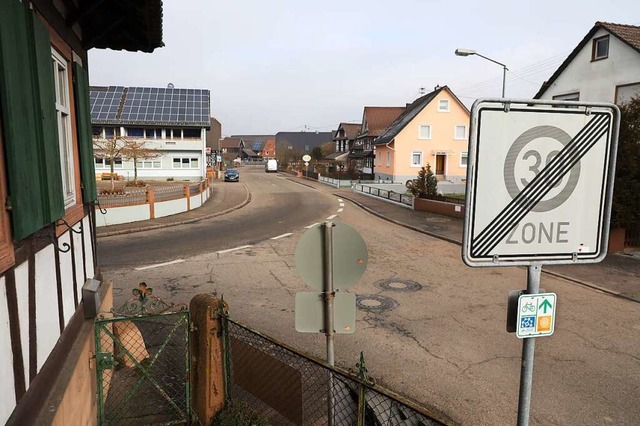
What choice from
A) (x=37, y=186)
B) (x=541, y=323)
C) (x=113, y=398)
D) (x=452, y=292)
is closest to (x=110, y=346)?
(x=113, y=398)

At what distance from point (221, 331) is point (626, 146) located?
1325 centimetres

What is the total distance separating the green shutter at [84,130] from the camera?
511 centimetres

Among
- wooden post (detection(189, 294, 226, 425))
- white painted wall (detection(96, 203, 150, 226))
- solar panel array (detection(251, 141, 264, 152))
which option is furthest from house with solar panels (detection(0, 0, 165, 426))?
solar panel array (detection(251, 141, 264, 152))

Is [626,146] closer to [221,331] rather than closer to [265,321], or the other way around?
[265,321]

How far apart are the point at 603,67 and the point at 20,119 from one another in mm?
25071

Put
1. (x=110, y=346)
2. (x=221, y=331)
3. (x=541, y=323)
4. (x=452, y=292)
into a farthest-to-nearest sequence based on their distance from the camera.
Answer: (x=452, y=292), (x=110, y=346), (x=221, y=331), (x=541, y=323)

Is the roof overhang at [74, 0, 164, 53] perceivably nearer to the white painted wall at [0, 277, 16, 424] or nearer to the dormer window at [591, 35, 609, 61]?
the white painted wall at [0, 277, 16, 424]

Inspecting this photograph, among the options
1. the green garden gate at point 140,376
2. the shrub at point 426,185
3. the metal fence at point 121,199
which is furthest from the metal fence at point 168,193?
the green garden gate at point 140,376

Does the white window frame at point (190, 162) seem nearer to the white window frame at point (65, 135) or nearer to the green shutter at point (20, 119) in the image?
the white window frame at point (65, 135)

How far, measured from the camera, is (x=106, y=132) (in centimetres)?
4150

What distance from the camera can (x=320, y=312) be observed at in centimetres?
336

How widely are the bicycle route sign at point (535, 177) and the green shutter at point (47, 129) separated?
3.17 m

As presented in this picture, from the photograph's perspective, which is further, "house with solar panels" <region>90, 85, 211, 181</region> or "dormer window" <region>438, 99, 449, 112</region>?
"dormer window" <region>438, 99, 449, 112</region>

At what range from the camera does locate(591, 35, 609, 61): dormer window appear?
68.9ft
